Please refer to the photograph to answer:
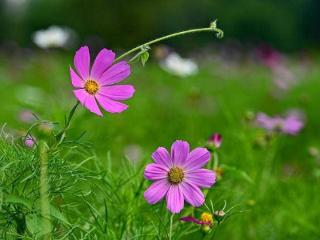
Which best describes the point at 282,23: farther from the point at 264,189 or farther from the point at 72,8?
the point at 264,189

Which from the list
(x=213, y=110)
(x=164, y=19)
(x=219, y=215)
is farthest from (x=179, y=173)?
(x=164, y=19)

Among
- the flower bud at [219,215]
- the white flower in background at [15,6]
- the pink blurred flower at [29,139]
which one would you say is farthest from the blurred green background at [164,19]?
the flower bud at [219,215]

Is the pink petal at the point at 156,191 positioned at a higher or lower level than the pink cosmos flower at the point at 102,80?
lower

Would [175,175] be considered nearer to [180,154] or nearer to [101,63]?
[180,154]

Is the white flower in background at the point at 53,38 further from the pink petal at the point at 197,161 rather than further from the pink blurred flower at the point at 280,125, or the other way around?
the pink petal at the point at 197,161

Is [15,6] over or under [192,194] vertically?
over

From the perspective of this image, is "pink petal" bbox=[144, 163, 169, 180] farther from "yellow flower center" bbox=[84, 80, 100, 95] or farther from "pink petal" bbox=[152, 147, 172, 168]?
"yellow flower center" bbox=[84, 80, 100, 95]

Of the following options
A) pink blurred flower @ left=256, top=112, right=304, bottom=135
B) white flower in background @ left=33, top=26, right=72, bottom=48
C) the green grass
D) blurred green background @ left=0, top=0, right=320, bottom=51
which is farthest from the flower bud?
blurred green background @ left=0, top=0, right=320, bottom=51
